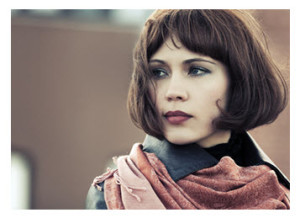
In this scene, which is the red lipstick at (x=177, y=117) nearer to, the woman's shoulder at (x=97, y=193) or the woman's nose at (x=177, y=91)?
the woman's nose at (x=177, y=91)

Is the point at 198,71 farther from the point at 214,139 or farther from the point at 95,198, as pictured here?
the point at 95,198

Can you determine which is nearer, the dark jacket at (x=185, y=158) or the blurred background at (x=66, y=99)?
the dark jacket at (x=185, y=158)

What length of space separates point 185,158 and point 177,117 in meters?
0.16

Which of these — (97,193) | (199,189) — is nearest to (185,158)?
(199,189)

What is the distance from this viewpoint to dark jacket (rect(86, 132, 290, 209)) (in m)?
1.56

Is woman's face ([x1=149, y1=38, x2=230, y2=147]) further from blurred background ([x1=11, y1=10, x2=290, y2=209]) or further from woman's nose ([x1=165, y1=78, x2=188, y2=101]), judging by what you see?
blurred background ([x1=11, y1=10, x2=290, y2=209])

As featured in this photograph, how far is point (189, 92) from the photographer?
5.12 feet

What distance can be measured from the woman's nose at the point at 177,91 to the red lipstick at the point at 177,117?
53 millimetres

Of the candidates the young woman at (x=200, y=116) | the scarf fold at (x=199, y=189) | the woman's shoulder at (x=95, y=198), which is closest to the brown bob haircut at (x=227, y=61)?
the young woman at (x=200, y=116)

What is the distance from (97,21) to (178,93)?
0.46 metres

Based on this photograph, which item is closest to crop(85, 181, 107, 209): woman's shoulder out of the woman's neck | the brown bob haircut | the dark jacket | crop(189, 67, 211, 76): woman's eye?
the dark jacket

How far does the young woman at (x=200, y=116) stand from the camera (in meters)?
1.53
